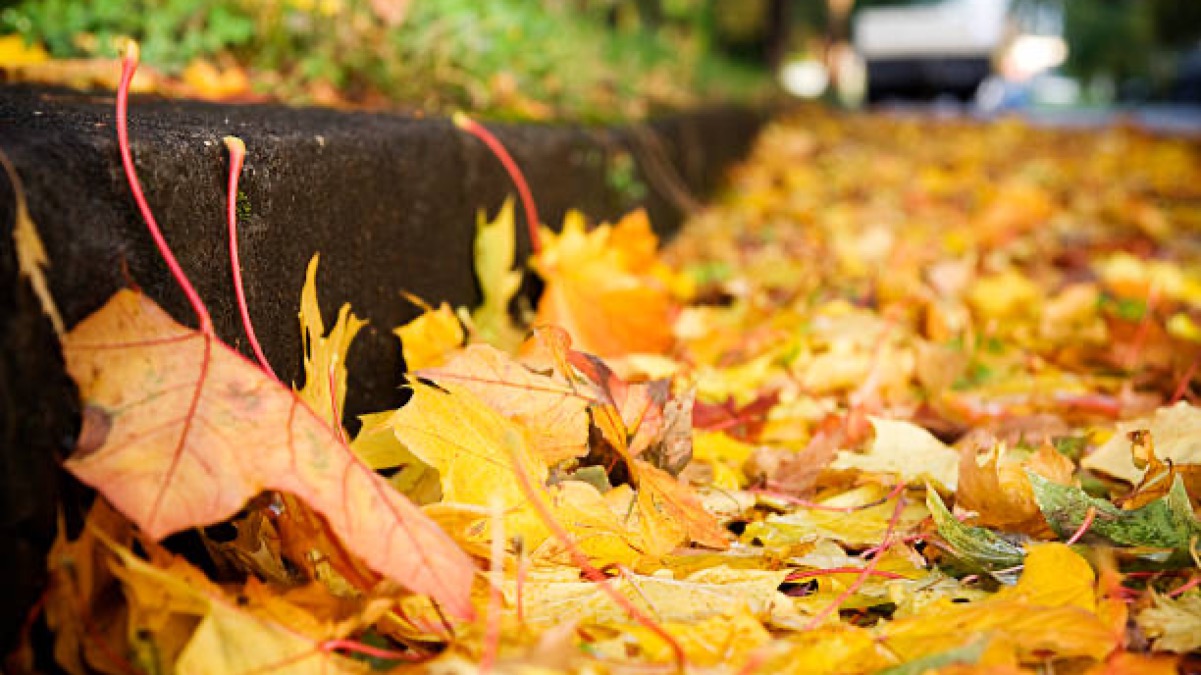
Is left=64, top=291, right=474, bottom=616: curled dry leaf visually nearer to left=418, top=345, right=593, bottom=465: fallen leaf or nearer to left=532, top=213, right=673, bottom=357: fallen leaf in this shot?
left=418, top=345, right=593, bottom=465: fallen leaf

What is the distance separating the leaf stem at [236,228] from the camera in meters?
0.87

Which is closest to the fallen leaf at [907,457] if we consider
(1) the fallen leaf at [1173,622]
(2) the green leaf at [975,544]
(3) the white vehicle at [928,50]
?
(2) the green leaf at [975,544]

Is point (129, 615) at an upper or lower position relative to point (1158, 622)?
upper

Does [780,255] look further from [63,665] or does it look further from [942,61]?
[942,61]

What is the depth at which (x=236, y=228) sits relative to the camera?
935mm

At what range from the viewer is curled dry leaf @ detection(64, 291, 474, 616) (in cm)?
70

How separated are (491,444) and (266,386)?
245 millimetres

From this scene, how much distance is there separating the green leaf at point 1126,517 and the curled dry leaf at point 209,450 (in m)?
0.55

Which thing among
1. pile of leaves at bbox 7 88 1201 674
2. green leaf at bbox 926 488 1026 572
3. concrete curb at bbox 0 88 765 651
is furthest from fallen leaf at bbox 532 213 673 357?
green leaf at bbox 926 488 1026 572

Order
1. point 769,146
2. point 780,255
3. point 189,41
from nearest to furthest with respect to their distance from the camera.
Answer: point 189,41 < point 780,255 < point 769,146

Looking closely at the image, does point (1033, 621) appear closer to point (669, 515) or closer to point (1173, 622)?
point (1173, 622)

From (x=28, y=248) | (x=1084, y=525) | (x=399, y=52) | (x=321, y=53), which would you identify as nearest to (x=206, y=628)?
(x=28, y=248)

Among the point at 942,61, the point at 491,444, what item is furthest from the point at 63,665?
the point at 942,61

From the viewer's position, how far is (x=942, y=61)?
17625 millimetres
